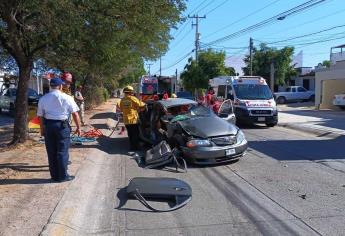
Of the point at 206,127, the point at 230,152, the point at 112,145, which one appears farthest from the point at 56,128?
the point at 112,145

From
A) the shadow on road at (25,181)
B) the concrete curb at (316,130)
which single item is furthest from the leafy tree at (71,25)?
the concrete curb at (316,130)

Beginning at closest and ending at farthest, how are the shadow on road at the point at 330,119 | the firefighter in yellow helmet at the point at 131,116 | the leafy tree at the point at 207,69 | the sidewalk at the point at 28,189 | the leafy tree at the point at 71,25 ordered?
the sidewalk at the point at 28,189, the leafy tree at the point at 71,25, the firefighter in yellow helmet at the point at 131,116, the shadow on road at the point at 330,119, the leafy tree at the point at 207,69

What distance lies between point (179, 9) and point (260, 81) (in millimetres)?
10416

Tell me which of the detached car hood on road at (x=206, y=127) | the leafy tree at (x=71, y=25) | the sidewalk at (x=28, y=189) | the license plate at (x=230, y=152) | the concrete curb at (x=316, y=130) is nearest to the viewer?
the sidewalk at (x=28, y=189)

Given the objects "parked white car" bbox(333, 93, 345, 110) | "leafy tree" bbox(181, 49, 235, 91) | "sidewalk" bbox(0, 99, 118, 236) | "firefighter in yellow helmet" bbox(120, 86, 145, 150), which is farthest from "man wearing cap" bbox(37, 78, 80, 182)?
"leafy tree" bbox(181, 49, 235, 91)

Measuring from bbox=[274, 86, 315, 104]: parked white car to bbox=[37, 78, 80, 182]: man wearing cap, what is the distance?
4474 cm

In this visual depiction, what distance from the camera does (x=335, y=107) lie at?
126 feet

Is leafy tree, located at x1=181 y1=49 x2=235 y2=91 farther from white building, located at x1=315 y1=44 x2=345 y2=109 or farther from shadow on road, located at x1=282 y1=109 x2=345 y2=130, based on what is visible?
shadow on road, located at x1=282 y1=109 x2=345 y2=130

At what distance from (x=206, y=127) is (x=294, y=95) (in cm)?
4263

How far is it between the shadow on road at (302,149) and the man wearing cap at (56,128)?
18.2 ft

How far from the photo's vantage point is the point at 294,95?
173ft

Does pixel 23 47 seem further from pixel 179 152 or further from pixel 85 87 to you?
pixel 85 87

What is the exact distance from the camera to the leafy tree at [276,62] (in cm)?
6216

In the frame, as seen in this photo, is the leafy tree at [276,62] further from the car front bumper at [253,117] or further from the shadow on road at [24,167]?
the shadow on road at [24,167]
